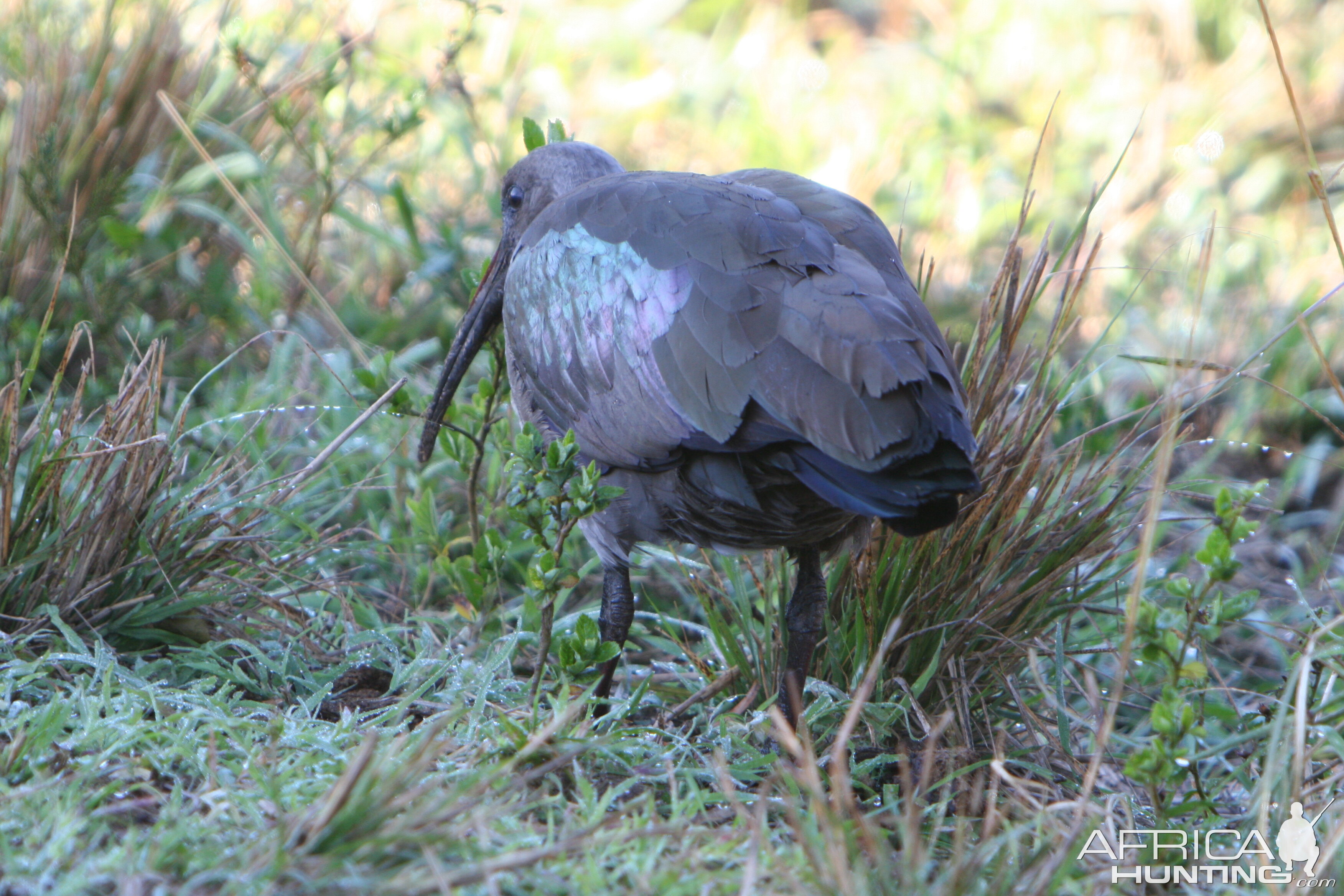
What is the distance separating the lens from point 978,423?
9.09 feet

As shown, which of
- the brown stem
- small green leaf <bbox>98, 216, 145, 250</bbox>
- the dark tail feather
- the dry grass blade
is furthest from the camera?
small green leaf <bbox>98, 216, 145, 250</bbox>

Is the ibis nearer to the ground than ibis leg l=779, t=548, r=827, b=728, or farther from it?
farther from it

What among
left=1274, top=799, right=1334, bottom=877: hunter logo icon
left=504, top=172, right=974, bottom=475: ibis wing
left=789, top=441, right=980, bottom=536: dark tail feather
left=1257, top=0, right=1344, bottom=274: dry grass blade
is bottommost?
left=1274, top=799, right=1334, bottom=877: hunter logo icon

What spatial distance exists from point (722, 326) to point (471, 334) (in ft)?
3.44

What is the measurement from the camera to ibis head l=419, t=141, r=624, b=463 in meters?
3.11

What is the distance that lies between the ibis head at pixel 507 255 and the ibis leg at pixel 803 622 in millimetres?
1016

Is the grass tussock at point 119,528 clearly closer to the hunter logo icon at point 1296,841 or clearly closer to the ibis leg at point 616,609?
the ibis leg at point 616,609

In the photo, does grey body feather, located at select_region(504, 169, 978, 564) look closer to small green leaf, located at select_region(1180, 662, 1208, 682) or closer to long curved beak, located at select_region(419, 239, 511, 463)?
long curved beak, located at select_region(419, 239, 511, 463)

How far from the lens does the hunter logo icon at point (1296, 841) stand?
1975mm

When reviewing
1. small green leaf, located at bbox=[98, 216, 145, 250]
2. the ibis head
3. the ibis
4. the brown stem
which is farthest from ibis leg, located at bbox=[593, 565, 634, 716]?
small green leaf, located at bbox=[98, 216, 145, 250]

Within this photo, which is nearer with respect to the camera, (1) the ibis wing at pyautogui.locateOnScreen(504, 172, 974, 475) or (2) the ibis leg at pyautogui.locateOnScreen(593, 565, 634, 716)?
(1) the ibis wing at pyautogui.locateOnScreen(504, 172, 974, 475)

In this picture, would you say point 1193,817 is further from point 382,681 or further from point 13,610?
point 13,610

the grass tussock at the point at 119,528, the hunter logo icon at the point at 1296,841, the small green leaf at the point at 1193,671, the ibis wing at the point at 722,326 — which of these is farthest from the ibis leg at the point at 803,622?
the grass tussock at the point at 119,528

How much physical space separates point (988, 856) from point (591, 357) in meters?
1.25
